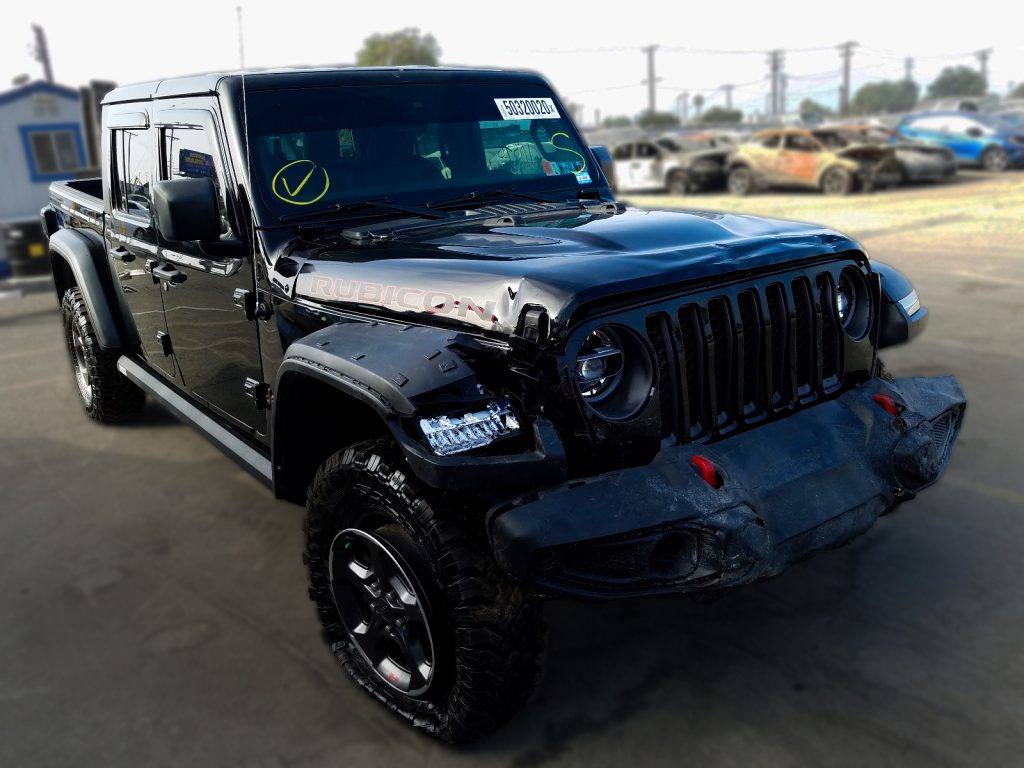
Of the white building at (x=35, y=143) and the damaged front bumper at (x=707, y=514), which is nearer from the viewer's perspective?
the damaged front bumper at (x=707, y=514)

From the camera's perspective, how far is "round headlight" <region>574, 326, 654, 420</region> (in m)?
2.50

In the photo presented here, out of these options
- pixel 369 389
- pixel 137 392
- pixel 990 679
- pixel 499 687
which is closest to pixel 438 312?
pixel 369 389

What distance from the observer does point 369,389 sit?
2457 millimetres

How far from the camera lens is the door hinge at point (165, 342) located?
426 cm

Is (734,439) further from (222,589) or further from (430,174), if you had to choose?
(222,589)

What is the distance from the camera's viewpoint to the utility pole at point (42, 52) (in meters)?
37.6

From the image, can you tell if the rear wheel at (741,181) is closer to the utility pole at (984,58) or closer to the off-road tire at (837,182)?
the off-road tire at (837,182)

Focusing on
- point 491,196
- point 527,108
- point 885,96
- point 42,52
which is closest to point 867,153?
point 527,108

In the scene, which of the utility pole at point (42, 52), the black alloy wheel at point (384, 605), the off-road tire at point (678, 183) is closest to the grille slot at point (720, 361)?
the black alloy wheel at point (384, 605)

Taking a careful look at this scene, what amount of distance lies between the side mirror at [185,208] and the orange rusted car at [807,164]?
15768 millimetres

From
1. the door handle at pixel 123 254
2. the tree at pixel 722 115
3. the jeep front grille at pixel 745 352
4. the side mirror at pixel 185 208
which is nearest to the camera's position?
the jeep front grille at pixel 745 352

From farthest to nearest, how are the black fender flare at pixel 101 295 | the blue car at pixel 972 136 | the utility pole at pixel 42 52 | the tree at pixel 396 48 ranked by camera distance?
the tree at pixel 396 48, the utility pole at pixel 42 52, the blue car at pixel 972 136, the black fender flare at pixel 101 295

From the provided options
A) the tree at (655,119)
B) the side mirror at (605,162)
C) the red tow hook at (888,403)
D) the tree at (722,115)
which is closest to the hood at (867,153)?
the side mirror at (605,162)

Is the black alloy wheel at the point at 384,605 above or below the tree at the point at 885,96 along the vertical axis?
above
